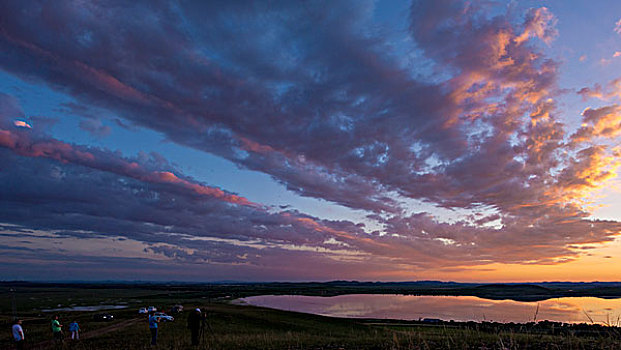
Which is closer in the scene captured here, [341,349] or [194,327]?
[341,349]

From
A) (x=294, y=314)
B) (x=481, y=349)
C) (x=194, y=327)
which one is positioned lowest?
(x=294, y=314)

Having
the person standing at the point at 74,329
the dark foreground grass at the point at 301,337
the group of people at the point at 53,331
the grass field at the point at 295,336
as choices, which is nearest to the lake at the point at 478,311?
the grass field at the point at 295,336

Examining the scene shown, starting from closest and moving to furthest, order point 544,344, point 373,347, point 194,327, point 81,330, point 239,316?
point 544,344
point 373,347
point 194,327
point 81,330
point 239,316

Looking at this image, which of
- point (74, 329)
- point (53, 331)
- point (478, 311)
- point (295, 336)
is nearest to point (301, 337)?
point (295, 336)

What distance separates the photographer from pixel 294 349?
15.8m

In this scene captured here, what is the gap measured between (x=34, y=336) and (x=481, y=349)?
38.4 metres

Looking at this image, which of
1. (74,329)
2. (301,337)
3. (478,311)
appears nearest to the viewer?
(301,337)

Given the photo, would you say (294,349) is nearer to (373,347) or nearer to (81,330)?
(373,347)

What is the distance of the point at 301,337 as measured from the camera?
24.6m

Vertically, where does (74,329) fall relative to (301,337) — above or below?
below

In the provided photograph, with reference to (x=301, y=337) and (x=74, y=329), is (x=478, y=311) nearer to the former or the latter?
(x=301, y=337)

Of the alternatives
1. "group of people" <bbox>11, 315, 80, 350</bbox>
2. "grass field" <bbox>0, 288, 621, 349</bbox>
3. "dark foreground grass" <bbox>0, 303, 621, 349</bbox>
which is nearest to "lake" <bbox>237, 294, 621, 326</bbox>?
"grass field" <bbox>0, 288, 621, 349</bbox>

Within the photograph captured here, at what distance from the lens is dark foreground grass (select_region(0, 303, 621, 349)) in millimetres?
13195

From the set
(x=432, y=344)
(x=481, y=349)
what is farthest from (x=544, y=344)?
(x=432, y=344)
